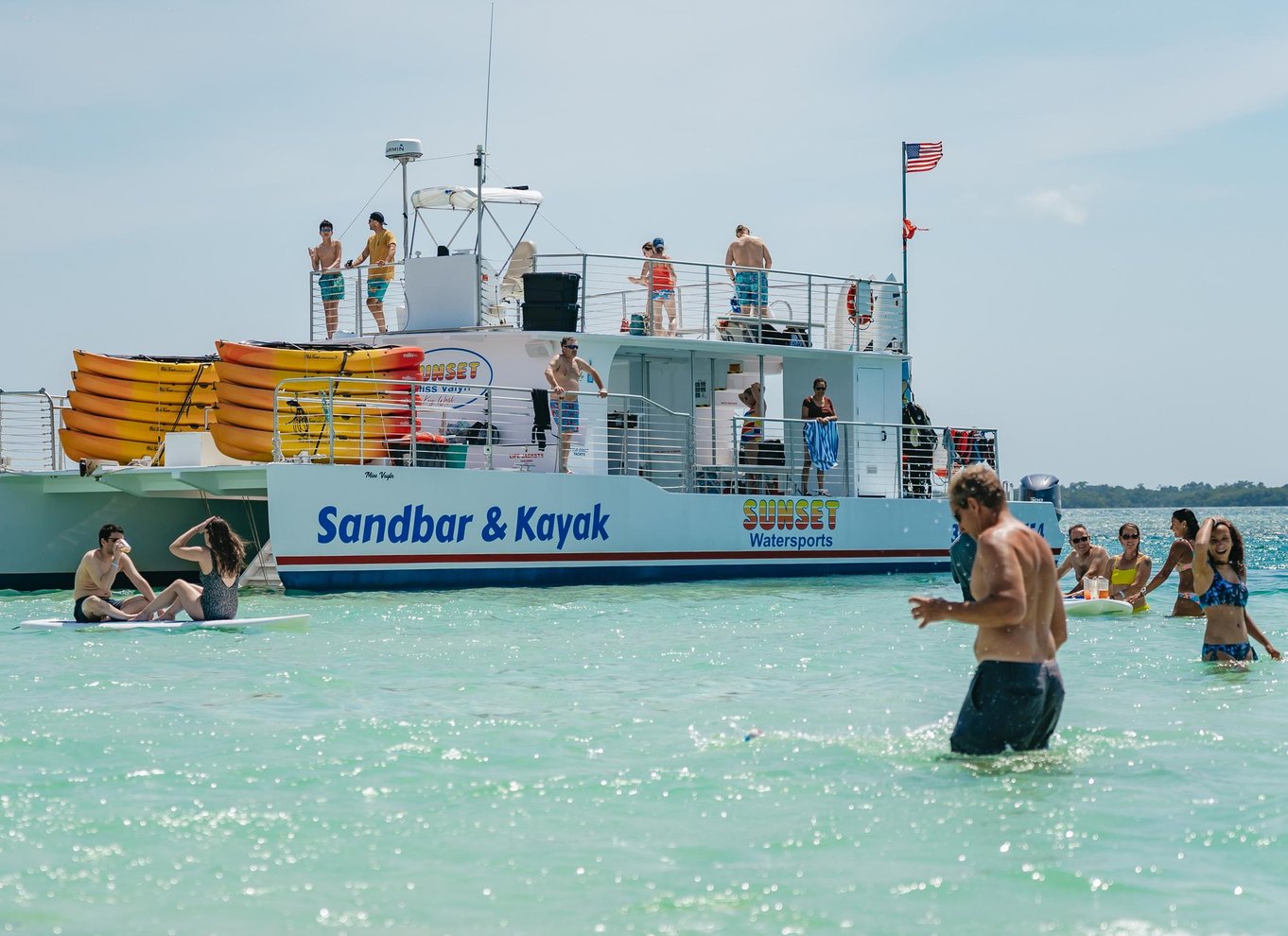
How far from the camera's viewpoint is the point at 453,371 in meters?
19.4

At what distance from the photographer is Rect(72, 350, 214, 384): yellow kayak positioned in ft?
58.6

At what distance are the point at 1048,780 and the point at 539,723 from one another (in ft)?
9.75

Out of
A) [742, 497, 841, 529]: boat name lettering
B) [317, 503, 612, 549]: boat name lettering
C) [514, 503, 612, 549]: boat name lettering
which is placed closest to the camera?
[317, 503, 612, 549]: boat name lettering

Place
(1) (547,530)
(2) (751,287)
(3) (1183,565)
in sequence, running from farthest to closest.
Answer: (2) (751,287)
(1) (547,530)
(3) (1183,565)

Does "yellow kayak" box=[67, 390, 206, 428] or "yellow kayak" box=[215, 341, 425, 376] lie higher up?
"yellow kayak" box=[215, 341, 425, 376]

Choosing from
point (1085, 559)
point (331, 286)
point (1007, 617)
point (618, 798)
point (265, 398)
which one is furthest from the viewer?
point (331, 286)

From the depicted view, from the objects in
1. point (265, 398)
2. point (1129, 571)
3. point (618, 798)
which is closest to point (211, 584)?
point (265, 398)

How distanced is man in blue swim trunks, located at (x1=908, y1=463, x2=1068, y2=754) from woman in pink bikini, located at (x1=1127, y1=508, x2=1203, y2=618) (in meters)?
6.60

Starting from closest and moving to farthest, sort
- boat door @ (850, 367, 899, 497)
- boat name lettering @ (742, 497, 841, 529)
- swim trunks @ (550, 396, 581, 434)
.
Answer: swim trunks @ (550, 396, 581, 434), boat name lettering @ (742, 497, 841, 529), boat door @ (850, 367, 899, 497)

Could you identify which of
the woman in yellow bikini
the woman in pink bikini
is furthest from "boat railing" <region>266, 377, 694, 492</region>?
the woman in pink bikini

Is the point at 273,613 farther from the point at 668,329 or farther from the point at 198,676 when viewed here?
the point at 668,329

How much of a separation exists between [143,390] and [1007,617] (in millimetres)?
13983

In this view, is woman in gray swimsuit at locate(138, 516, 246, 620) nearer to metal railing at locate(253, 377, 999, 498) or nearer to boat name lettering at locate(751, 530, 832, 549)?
metal railing at locate(253, 377, 999, 498)

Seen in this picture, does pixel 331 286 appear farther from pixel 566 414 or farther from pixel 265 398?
Answer: pixel 566 414
